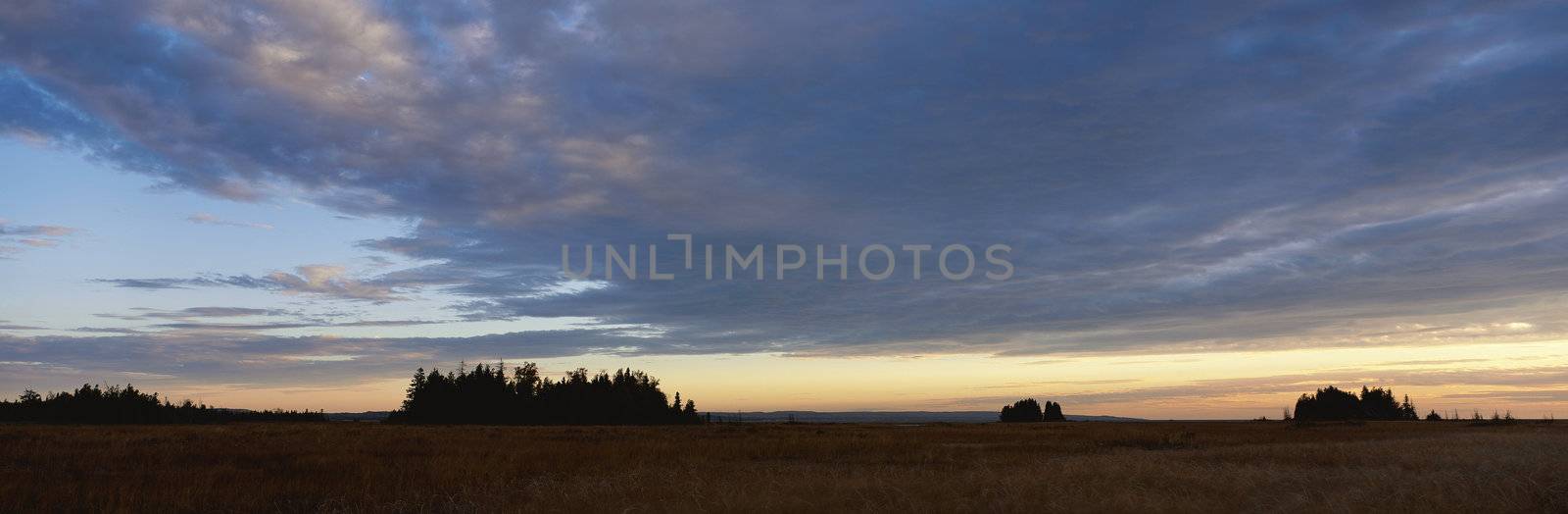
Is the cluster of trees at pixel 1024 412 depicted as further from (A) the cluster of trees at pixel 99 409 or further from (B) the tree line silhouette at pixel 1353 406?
(A) the cluster of trees at pixel 99 409

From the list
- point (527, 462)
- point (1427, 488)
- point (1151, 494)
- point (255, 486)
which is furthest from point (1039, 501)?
point (527, 462)

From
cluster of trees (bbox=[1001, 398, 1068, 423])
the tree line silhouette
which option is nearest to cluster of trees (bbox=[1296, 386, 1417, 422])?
the tree line silhouette

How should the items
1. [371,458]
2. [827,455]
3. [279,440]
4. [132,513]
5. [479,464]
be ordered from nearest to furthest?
1. [132,513]
2. [479,464]
3. [371,458]
4. [827,455]
5. [279,440]

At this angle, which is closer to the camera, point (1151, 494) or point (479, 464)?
point (1151, 494)

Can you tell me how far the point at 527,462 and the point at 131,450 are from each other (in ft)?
47.8

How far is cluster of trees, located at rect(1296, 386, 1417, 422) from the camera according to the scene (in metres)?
113

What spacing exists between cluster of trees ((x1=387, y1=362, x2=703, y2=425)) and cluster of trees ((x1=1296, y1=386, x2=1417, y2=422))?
275 feet

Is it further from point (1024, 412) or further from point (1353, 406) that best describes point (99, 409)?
point (1353, 406)

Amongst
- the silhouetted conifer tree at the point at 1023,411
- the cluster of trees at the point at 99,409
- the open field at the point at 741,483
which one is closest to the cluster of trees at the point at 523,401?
the cluster of trees at the point at 99,409

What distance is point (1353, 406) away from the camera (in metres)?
116

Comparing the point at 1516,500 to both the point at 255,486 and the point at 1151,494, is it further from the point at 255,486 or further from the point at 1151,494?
the point at 255,486

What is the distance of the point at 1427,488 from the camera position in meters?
13.9

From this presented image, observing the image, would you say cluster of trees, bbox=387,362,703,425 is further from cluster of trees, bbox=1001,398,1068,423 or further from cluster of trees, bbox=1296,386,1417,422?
cluster of trees, bbox=1296,386,1417,422

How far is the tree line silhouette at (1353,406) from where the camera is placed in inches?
4448
